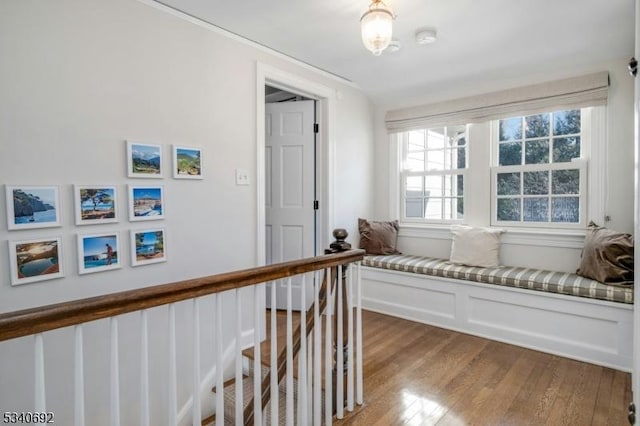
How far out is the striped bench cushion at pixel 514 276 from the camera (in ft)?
8.31

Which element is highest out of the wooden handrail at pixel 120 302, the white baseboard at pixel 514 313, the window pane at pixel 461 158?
the window pane at pixel 461 158

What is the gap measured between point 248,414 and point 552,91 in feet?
11.5

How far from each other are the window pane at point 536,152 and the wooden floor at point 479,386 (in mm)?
1711

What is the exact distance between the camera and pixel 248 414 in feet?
6.77

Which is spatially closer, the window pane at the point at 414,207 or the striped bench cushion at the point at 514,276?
the striped bench cushion at the point at 514,276

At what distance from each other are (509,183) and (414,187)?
1.00m

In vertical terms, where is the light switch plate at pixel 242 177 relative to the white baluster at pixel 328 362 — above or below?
above

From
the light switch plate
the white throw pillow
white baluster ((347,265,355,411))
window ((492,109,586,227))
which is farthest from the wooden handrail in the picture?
window ((492,109,586,227))

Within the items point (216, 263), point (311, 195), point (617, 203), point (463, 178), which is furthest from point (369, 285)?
point (617, 203)

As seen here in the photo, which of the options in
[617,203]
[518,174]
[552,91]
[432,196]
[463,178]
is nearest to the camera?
[617,203]

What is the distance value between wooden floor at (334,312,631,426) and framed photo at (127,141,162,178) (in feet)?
6.09

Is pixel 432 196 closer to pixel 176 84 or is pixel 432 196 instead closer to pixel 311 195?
pixel 311 195

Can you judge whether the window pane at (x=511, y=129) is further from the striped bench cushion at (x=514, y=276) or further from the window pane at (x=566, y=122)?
the striped bench cushion at (x=514, y=276)

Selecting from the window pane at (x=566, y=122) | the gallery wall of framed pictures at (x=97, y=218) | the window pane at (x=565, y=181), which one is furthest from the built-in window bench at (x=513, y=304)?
the gallery wall of framed pictures at (x=97, y=218)
